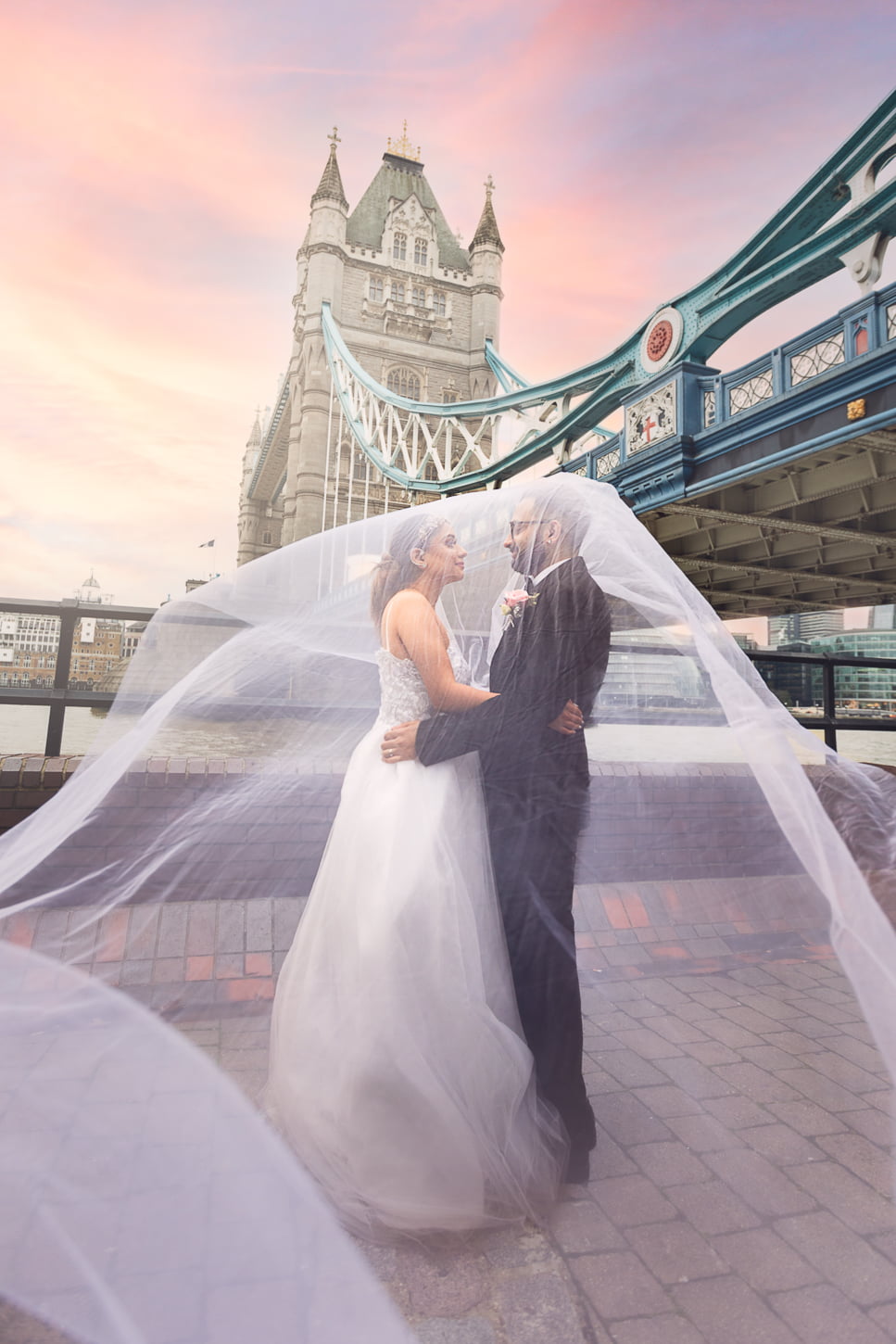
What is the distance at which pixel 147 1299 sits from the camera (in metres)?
1.20

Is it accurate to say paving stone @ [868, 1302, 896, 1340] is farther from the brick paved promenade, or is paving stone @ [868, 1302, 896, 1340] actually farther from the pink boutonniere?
the pink boutonniere

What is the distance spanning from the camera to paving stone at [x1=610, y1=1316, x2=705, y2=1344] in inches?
46.8

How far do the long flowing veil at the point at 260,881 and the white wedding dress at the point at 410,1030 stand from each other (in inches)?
4.0

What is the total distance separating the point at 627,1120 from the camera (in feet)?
6.11

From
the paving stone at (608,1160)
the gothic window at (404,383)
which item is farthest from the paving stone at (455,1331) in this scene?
the gothic window at (404,383)

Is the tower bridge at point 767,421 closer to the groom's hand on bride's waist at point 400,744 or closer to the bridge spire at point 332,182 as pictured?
the groom's hand on bride's waist at point 400,744

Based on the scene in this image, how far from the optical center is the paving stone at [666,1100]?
1900 millimetres

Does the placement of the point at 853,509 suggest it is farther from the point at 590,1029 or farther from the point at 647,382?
the point at 590,1029

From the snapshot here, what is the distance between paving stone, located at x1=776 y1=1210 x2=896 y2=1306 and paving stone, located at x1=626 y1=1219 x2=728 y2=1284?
0.18m

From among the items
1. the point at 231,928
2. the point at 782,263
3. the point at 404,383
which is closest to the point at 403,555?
the point at 231,928

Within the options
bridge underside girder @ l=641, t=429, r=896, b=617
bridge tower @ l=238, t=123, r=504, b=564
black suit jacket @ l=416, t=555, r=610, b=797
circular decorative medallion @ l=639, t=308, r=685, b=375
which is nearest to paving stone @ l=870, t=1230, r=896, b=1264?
black suit jacket @ l=416, t=555, r=610, b=797

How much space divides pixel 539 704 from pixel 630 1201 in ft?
3.58

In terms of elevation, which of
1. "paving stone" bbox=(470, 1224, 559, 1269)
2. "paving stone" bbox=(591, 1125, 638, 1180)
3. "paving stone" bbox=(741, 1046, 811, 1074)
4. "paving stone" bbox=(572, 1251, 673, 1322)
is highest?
"paving stone" bbox=(741, 1046, 811, 1074)

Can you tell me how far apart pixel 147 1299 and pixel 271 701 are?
1374 millimetres
